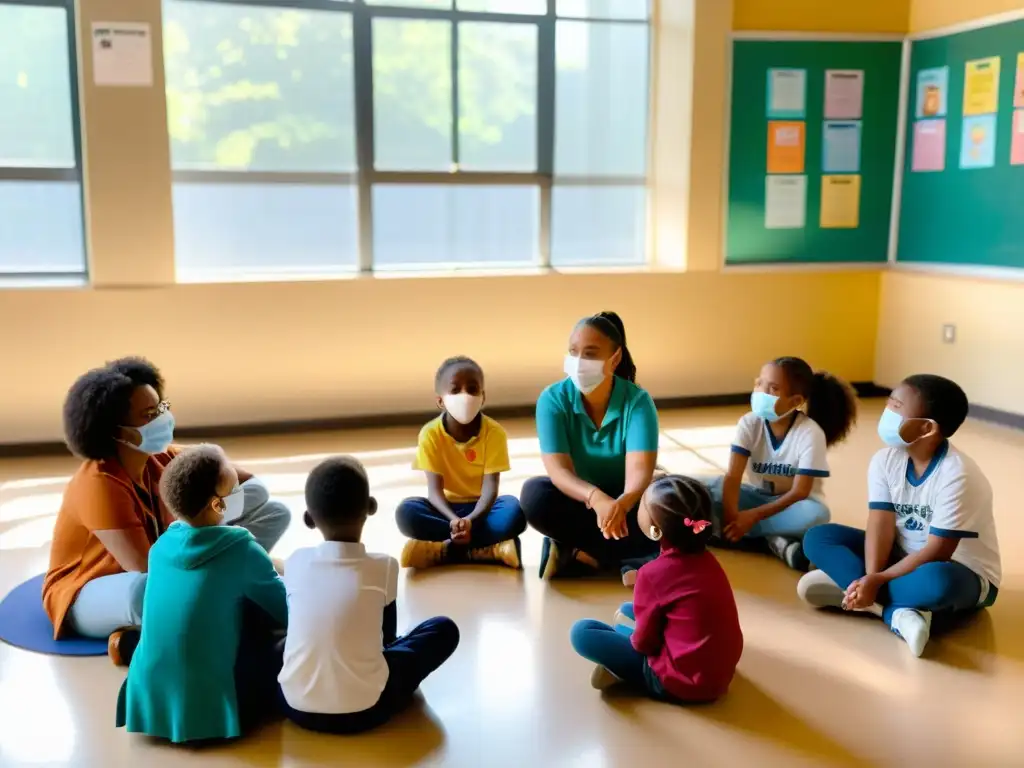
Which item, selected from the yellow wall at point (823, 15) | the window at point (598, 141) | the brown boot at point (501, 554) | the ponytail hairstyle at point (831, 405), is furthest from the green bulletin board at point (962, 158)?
the brown boot at point (501, 554)

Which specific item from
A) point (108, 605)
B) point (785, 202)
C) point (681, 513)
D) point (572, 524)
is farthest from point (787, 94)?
point (108, 605)

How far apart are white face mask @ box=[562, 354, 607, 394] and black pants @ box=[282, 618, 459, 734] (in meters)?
0.99

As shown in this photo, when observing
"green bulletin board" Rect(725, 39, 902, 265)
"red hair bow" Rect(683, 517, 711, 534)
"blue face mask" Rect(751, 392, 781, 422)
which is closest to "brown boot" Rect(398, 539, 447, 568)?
"blue face mask" Rect(751, 392, 781, 422)

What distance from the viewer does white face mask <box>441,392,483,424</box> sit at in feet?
10.6

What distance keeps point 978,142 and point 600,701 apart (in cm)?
426

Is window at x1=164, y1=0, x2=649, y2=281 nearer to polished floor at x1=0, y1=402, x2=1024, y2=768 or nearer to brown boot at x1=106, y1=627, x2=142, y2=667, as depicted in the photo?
polished floor at x1=0, y1=402, x2=1024, y2=768

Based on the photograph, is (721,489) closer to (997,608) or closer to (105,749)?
(997,608)

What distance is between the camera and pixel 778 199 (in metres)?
5.89

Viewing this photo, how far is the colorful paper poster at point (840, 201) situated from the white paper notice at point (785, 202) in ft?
0.44

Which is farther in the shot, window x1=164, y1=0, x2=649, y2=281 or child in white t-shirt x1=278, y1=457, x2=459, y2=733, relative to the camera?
window x1=164, y1=0, x2=649, y2=281

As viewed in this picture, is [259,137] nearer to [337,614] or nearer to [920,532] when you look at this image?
[337,614]

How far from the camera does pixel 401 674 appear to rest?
7.52 ft

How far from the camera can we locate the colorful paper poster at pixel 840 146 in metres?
5.89

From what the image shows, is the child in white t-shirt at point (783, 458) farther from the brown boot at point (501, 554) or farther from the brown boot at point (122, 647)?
the brown boot at point (122, 647)
